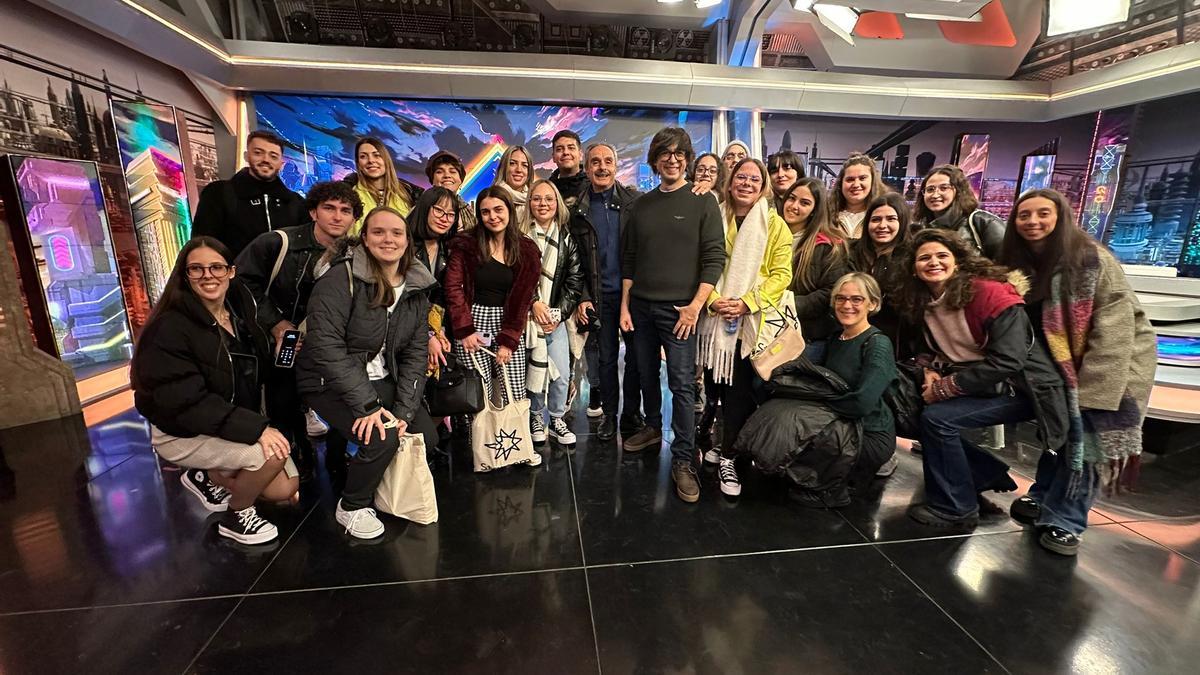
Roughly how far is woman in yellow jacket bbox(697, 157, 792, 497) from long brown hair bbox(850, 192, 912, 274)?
0.42m

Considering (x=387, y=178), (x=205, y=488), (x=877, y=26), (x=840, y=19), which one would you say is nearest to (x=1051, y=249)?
(x=387, y=178)

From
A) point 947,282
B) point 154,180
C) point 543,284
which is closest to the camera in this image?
point 947,282

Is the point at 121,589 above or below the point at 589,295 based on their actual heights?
below

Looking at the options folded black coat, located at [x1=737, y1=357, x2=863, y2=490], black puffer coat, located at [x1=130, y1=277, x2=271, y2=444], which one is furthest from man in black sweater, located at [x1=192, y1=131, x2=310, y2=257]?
folded black coat, located at [x1=737, y1=357, x2=863, y2=490]

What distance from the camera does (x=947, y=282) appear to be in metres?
2.22

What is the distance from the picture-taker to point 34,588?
1.84 m

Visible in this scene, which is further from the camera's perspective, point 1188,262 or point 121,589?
point 1188,262

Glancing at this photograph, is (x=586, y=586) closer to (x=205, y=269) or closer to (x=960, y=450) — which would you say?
(x=960, y=450)

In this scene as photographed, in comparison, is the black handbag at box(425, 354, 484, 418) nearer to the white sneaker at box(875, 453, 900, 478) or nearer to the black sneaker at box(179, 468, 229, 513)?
the black sneaker at box(179, 468, 229, 513)

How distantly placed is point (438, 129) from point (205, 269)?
523cm

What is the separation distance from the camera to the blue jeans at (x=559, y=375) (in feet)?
9.45

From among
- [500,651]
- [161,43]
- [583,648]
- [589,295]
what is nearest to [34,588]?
[500,651]

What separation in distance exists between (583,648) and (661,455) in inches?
57.6

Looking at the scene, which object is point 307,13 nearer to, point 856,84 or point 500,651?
point 856,84
